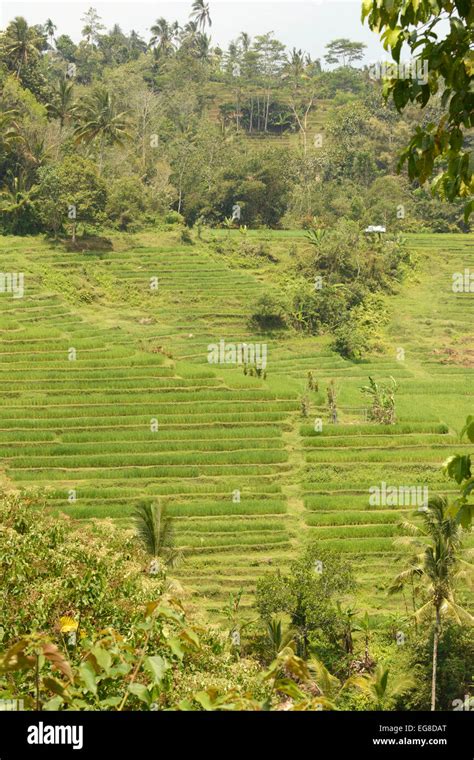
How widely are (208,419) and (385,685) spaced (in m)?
11.9

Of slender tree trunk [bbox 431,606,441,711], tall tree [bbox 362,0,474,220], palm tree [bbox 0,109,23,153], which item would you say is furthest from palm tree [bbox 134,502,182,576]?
palm tree [bbox 0,109,23,153]

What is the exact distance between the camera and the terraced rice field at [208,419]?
66.2 ft

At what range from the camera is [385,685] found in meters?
13.4

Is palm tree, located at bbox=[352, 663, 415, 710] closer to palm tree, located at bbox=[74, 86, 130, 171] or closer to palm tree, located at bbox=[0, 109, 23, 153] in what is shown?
palm tree, located at bbox=[74, 86, 130, 171]

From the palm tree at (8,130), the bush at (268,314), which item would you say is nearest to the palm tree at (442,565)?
the bush at (268,314)

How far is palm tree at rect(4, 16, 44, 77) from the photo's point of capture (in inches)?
1801

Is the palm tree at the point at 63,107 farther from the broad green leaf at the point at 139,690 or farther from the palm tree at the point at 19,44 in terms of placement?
the broad green leaf at the point at 139,690

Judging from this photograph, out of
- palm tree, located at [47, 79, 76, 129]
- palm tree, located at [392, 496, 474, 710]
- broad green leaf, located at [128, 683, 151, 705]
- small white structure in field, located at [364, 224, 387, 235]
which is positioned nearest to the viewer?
broad green leaf, located at [128, 683, 151, 705]

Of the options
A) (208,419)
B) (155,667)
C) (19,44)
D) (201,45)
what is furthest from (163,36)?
(155,667)

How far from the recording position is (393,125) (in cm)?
5369

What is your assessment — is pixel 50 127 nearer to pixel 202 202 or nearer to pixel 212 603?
pixel 202 202

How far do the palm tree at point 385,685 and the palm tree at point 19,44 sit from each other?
3817 centimetres

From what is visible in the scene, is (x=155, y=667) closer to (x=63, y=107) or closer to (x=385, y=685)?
(x=385, y=685)

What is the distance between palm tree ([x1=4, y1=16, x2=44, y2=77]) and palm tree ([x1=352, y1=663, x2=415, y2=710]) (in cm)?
3817
